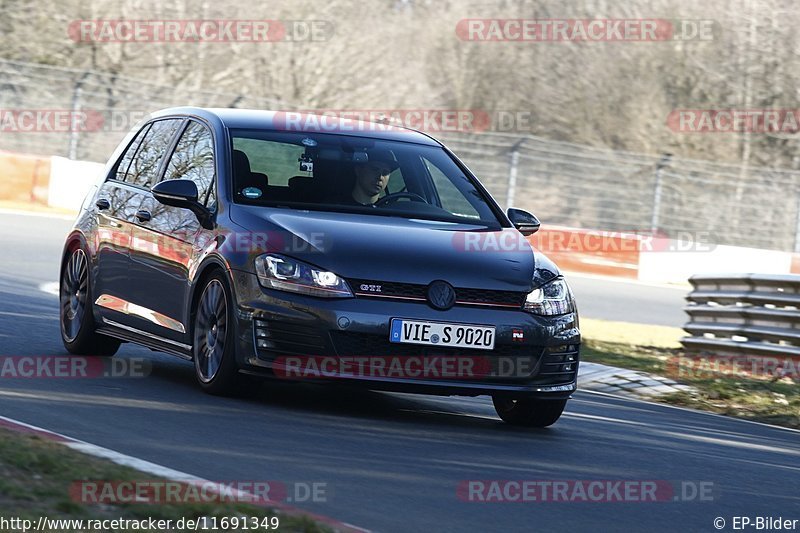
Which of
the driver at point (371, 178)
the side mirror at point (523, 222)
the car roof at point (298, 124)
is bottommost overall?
the side mirror at point (523, 222)

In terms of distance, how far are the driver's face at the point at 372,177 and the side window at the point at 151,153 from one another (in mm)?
1402

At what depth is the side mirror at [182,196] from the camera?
8602 mm

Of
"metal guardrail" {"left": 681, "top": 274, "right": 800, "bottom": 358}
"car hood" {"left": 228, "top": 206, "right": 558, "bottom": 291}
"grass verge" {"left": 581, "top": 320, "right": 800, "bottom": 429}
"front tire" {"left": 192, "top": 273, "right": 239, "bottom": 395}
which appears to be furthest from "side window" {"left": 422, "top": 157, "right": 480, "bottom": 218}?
"metal guardrail" {"left": 681, "top": 274, "right": 800, "bottom": 358}

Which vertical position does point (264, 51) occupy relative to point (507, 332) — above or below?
above

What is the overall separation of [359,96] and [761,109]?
438 inches

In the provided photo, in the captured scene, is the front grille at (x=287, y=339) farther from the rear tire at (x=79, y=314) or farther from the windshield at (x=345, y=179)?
the rear tire at (x=79, y=314)

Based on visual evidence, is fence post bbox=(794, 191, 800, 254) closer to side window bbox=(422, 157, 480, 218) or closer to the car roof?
the car roof

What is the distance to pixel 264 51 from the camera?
3994cm

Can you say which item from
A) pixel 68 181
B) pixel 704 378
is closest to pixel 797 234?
pixel 68 181

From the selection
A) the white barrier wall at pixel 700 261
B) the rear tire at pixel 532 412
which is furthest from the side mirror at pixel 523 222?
the white barrier wall at pixel 700 261

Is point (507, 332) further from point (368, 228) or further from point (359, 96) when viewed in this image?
point (359, 96)

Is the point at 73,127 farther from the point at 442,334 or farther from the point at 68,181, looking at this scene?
the point at 442,334

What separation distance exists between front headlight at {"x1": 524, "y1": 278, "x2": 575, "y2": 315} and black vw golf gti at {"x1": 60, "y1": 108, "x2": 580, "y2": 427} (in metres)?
0.01

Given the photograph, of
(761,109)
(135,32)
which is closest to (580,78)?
(761,109)
